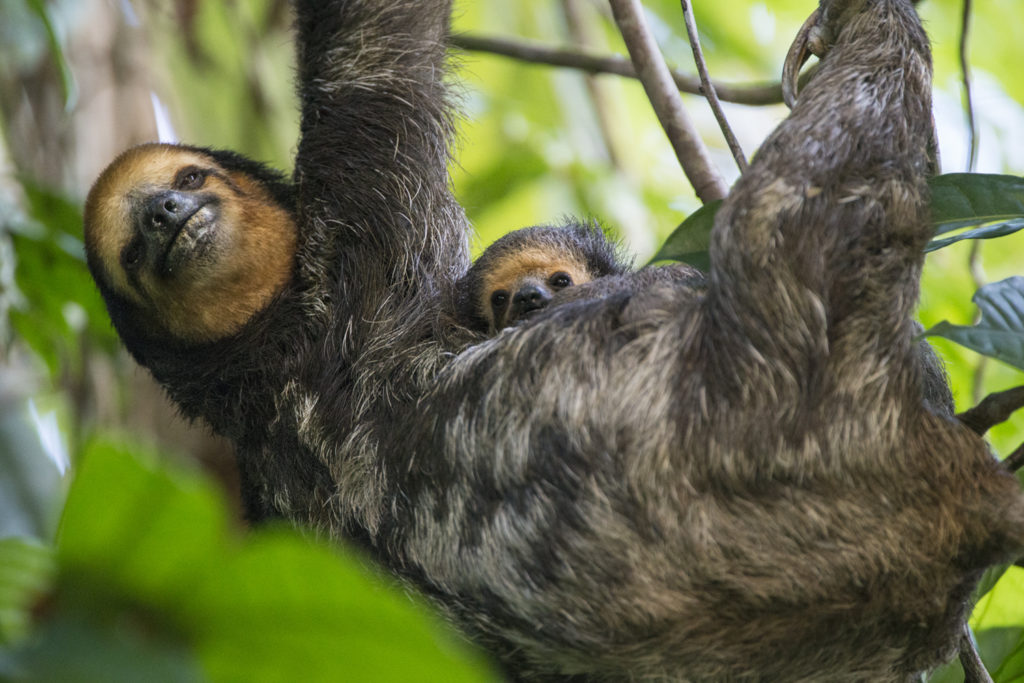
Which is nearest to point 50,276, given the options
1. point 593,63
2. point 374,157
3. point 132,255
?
point 132,255

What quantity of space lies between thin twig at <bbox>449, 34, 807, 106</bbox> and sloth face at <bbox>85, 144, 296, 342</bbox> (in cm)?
169

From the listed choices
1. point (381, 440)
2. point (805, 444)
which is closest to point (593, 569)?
point (805, 444)

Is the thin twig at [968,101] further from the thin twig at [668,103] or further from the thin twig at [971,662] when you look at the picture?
the thin twig at [971,662]

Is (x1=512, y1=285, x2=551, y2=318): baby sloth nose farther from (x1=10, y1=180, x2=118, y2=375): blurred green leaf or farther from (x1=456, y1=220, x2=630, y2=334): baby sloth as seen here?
(x1=10, y1=180, x2=118, y2=375): blurred green leaf

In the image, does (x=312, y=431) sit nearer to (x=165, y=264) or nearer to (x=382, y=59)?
(x=165, y=264)

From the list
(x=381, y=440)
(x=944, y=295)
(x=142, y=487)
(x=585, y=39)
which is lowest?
(x=381, y=440)

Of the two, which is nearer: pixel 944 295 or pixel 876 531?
pixel 876 531

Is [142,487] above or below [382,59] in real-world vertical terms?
below

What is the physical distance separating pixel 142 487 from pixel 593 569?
219 cm

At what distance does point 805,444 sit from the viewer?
3295 millimetres

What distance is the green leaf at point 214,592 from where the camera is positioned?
1.50m

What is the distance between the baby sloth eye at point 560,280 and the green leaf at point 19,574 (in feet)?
10.1

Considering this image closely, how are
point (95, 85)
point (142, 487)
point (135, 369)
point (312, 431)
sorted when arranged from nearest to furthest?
1. point (142, 487)
2. point (312, 431)
3. point (135, 369)
4. point (95, 85)

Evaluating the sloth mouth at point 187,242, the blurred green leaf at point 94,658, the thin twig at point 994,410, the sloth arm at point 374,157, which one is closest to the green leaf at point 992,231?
the thin twig at point 994,410
